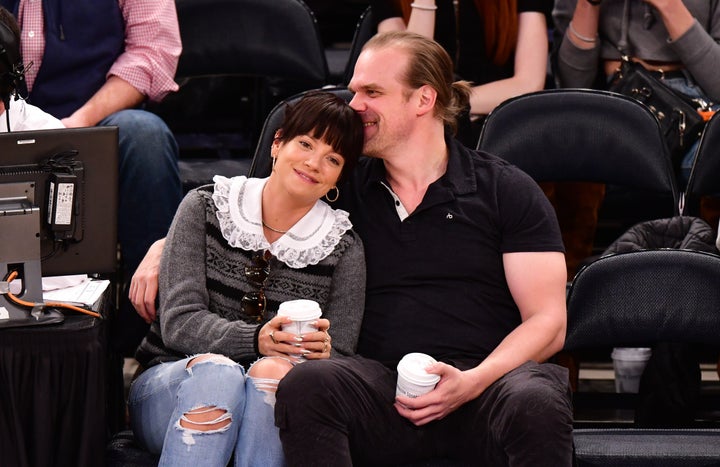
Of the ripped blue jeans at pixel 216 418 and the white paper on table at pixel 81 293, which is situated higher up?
the white paper on table at pixel 81 293

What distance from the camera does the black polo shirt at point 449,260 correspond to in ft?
8.34

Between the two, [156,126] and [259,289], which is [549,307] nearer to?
[259,289]

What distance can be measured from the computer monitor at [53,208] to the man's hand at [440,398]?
67 centimetres

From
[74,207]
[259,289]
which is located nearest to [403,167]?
[259,289]

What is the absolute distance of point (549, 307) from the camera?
2.51 metres

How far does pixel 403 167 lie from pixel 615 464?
32.2 inches

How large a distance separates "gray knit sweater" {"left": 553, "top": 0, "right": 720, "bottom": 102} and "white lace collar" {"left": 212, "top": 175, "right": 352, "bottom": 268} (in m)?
1.44

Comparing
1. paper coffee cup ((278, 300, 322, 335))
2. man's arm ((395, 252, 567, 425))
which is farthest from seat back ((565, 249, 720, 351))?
paper coffee cup ((278, 300, 322, 335))

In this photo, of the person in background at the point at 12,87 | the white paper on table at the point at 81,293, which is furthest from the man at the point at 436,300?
the person in background at the point at 12,87

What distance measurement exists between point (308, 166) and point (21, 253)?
631mm

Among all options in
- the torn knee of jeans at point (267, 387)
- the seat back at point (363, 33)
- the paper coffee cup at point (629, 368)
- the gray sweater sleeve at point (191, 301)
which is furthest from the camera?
the seat back at point (363, 33)

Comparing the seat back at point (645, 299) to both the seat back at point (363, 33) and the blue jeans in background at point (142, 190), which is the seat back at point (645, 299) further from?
the seat back at point (363, 33)

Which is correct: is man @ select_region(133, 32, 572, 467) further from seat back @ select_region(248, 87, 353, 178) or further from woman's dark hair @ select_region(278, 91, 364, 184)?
seat back @ select_region(248, 87, 353, 178)

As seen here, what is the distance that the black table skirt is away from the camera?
2.21 m
